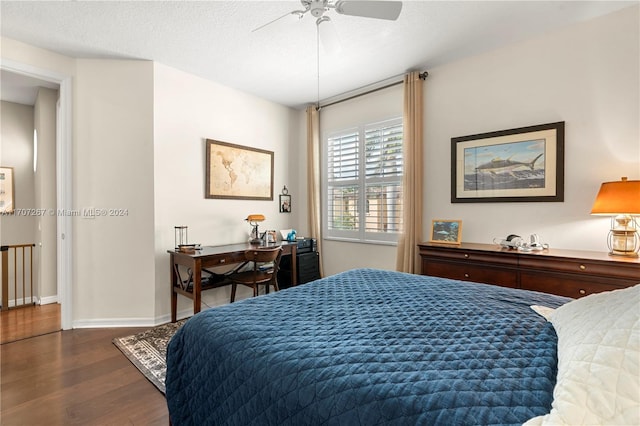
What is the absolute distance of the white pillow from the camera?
1.85 feet

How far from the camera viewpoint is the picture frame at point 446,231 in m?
2.97

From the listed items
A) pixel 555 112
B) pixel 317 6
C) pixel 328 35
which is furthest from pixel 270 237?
pixel 555 112

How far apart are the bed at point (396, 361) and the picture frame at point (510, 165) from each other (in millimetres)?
1570

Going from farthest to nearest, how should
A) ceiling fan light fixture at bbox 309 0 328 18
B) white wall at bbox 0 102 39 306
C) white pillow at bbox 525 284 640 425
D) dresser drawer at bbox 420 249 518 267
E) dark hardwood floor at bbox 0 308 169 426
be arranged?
white wall at bbox 0 102 39 306 → dresser drawer at bbox 420 249 518 267 → ceiling fan light fixture at bbox 309 0 328 18 → dark hardwood floor at bbox 0 308 169 426 → white pillow at bbox 525 284 640 425

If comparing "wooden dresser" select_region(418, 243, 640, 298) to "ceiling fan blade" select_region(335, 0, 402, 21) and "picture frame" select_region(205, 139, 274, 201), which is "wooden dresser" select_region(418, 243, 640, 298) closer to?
"ceiling fan blade" select_region(335, 0, 402, 21)

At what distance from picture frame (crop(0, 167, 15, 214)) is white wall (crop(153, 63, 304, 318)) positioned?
8.98ft

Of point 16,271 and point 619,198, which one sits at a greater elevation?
point 619,198

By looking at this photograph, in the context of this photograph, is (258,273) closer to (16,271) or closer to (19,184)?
(16,271)

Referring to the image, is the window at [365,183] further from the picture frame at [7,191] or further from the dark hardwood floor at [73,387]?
the picture frame at [7,191]

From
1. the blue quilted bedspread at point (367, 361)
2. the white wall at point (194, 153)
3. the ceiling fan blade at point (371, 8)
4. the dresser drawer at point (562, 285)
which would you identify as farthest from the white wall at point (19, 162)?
the dresser drawer at point (562, 285)

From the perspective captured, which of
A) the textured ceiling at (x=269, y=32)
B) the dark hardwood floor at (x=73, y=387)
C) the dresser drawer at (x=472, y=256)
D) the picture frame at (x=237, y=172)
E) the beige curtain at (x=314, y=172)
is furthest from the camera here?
the beige curtain at (x=314, y=172)

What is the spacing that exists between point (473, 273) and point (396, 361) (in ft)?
6.87

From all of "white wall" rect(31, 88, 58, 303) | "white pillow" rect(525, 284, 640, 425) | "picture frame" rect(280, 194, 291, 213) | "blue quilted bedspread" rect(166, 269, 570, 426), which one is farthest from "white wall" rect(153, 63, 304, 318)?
"white pillow" rect(525, 284, 640, 425)

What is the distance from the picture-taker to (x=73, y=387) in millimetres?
2021
